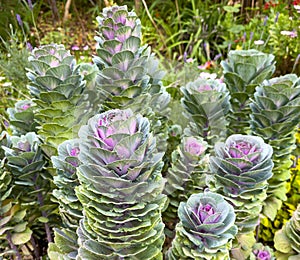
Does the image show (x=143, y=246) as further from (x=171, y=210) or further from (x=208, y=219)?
(x=171, y=210)

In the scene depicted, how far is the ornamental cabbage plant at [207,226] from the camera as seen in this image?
903mm

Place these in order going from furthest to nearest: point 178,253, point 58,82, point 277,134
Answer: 1. point 277,134
2. point 58,82
3. point 178,253

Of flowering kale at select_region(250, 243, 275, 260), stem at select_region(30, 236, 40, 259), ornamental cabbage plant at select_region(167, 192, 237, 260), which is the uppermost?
ornamental cabbage plant at select_region(167, 192, 237, 260)

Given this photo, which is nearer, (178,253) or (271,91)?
(178,253)

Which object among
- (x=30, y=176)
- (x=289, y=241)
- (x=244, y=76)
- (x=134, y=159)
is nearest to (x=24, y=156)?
A: (x=30, y=176)

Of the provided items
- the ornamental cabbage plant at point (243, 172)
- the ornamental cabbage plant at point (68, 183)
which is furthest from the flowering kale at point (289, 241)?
the ornamental cabbage plant at point (68, 183)

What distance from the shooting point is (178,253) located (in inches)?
40.0

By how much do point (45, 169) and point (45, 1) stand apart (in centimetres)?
364

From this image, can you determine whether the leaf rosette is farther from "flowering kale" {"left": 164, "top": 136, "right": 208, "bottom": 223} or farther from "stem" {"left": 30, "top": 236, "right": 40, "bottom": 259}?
"stem" {"left": 30, "top": 236, "right": 40, "bottom": 259}

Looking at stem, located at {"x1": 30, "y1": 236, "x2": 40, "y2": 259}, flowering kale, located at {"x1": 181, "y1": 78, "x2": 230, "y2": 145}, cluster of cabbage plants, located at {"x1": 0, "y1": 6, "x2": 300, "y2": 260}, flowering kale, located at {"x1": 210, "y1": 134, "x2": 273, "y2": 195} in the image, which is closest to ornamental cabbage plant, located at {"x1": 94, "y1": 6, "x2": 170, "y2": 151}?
cluster of cabbage plants, located at {"x1": 0, "y1": 6, "x2": 300, "y2": 260}

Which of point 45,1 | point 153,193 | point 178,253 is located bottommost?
point 45,1

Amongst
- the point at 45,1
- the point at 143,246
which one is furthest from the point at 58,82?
the point at 45,1

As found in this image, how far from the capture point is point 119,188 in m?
0.81

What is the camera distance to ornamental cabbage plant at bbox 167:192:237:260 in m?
0.90
